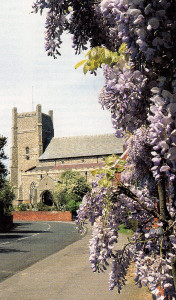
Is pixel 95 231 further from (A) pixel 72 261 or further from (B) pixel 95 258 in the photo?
(A) pixel 72 261

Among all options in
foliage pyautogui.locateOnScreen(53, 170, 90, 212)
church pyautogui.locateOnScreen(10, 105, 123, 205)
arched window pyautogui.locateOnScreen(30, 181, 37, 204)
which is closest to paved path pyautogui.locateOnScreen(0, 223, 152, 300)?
foliage pyautogui.locateOnScreen(53, 170, 90, 212)

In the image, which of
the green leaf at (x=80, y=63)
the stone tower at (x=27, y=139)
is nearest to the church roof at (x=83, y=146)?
the stone tower at (x=27, y=139)

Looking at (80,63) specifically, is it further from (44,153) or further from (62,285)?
(44,153)

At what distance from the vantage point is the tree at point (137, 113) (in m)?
1.51

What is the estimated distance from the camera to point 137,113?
198 cm

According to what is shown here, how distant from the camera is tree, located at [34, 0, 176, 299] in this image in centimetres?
151

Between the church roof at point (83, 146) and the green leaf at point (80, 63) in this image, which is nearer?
the green leaf at point (80, 63)

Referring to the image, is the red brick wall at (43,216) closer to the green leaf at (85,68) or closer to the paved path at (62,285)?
the paved path at (62,285)

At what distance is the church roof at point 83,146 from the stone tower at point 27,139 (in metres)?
3.41

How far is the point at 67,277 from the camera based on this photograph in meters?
11.0

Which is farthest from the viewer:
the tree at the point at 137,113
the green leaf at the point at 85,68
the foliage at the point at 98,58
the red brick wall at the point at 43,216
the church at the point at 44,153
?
the church at the point at 44,153

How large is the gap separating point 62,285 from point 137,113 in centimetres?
892

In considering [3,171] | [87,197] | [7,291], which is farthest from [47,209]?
[87,197]

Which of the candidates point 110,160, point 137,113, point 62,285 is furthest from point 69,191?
point 137,113
